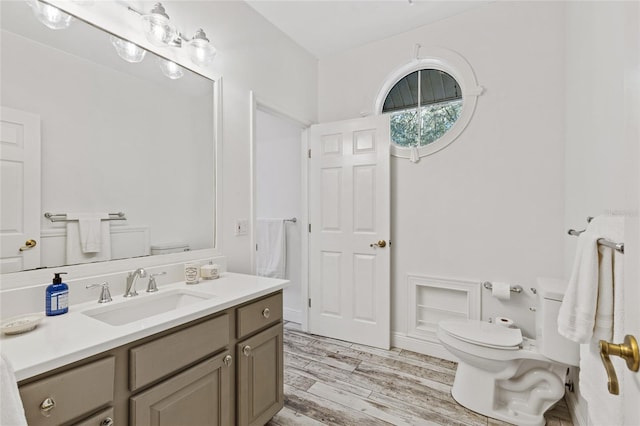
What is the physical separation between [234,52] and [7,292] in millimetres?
1835

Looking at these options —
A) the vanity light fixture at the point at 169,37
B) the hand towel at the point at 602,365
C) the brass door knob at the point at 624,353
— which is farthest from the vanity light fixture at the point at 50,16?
the hand towel at the point at 602,365

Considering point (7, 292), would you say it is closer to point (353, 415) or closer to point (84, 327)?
point (84, 327)

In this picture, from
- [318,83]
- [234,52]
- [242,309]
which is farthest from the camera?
[318,83]

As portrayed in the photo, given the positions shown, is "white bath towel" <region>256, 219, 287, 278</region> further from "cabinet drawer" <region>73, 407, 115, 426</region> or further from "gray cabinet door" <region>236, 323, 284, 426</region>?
"cabinet drawer" <region>73, 407, 115, 426</region>

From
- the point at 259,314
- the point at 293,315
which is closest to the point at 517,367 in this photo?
the point at 259,314

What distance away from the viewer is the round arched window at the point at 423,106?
8.41 feet

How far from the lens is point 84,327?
100 centimetres

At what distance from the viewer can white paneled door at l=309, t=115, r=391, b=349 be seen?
2.64 metres

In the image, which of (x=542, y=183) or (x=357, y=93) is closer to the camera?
(x=542, y=183)

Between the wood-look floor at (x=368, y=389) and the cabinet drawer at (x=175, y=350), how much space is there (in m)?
0.81

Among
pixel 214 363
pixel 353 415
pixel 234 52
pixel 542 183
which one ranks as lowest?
pixel 353 415

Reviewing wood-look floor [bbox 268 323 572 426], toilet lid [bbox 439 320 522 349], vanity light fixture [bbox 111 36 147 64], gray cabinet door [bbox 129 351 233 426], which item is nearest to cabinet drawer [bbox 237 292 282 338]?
gray cabinet door [bbox 129 351 233 426]

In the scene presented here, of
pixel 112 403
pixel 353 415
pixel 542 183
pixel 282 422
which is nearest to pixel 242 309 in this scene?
pixel 112 403

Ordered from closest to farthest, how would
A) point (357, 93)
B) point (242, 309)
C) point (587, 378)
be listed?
1. point (587, 378)
2. point (242, 309)
3. point (357, 93)
